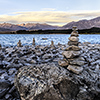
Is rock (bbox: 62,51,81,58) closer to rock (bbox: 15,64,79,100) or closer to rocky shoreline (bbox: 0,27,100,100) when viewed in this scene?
rocky shoreline (bbox: 0,27,100,100)

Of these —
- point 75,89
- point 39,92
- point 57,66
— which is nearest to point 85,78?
point 75,89

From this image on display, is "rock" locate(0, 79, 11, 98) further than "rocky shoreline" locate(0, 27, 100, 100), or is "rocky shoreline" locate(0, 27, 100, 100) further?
"rock" locate(0, 79, 11, 98)

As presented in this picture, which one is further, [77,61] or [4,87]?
[77,61]

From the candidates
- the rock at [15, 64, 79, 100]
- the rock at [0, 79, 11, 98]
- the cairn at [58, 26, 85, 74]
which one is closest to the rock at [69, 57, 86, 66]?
the cairn at [58, 26, 85, 74]

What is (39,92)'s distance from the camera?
168 inches

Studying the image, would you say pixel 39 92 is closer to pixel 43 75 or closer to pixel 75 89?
pixel 43 75

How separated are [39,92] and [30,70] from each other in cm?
120

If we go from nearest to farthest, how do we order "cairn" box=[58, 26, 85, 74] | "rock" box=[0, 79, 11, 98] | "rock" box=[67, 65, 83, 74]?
"rock" box=[0, 79, 11, 98], "rock" box=[67, 65, 83, 74], "cairn" box=[58, 26, 85, 74]

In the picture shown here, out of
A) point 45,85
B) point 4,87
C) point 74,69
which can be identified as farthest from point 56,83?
point 4,87

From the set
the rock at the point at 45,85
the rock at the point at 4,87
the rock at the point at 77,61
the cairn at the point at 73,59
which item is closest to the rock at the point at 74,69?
the cairn at the point at 73,59

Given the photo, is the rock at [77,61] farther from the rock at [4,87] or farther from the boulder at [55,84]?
the rock at [4,87]

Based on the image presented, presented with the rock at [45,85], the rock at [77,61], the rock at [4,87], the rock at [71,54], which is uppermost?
the rock at [71,54]

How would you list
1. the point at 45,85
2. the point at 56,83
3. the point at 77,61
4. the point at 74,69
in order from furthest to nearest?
1. the point at 77,61
2. the point at 74,69
3. the point at 56,83
4. the point at 45,85

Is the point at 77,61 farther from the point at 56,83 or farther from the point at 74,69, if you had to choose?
the point at 56,83
